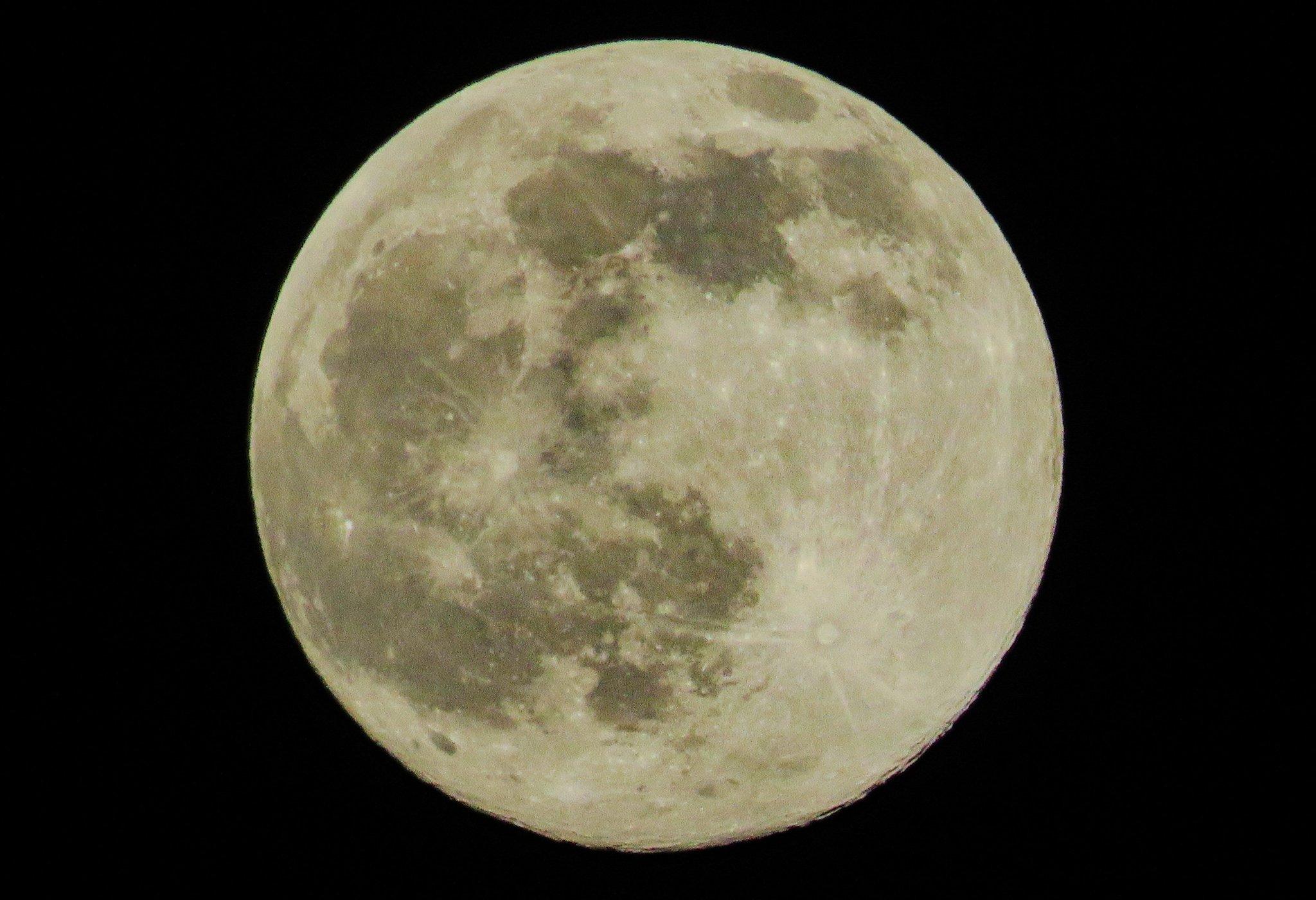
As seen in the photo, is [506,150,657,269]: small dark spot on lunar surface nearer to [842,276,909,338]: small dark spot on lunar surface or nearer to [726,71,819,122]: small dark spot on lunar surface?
[726,71,819,122]: small dark spot on lunar surface

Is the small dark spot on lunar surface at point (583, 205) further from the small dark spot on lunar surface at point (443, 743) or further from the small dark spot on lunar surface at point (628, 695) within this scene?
the small dark spot on lunar surface at point (443, 743)

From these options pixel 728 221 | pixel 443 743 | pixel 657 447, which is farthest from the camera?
pixel 443 743

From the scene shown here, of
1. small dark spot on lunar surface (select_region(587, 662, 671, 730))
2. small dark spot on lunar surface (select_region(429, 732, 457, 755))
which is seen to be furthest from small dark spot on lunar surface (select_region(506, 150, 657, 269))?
small dark spot on lunar surface (select_region(429, 732, 457, 755))

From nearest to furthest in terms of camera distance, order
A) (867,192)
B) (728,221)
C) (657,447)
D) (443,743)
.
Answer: (657,447) < (728,221) < (867,192) < (443,743)

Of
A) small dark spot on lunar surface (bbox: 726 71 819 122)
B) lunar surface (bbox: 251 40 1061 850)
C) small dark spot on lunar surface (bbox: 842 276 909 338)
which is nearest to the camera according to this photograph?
lunar surface (bbox: 251 40 1061 850)

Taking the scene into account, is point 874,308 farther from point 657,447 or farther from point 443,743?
point 443,743

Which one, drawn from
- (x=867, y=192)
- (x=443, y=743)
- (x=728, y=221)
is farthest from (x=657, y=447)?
(x=443, y=743)
